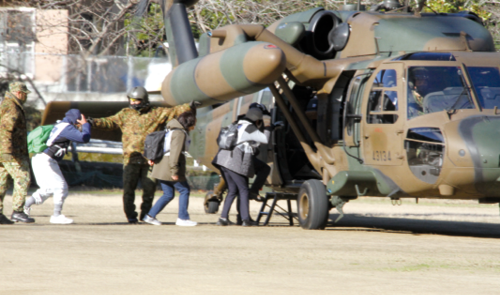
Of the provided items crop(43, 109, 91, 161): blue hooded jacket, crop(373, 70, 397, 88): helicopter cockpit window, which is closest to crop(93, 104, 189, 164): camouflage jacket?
crop(43, 109, 91, 161): blue hooded jacket

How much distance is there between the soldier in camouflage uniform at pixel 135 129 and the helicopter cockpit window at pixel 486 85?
421 cm

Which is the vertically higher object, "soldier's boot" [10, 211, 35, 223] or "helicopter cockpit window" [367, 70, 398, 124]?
"helicopter cockpit window" [367, 70, 398, 124]

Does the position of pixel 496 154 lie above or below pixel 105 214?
above

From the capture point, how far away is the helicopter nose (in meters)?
8.30

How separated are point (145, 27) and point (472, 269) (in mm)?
16938

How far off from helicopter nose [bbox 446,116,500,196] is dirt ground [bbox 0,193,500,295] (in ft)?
2.60

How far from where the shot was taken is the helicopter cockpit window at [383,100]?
30.5 feet

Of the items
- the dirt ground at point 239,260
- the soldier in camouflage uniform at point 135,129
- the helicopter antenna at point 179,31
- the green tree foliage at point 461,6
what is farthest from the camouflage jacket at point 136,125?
the green tree foliage at point 461,6

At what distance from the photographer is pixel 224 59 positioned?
968 centimetres

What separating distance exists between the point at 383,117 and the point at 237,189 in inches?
108

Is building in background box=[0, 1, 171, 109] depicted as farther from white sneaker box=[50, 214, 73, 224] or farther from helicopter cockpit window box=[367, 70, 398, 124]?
helicopter cockpit window box=[367, 70, 398, 124]

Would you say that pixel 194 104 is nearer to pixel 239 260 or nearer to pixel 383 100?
pixel 383 100

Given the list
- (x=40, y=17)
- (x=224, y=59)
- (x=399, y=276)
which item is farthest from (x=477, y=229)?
(x=40, y=17)

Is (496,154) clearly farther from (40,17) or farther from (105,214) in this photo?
(40,17)
